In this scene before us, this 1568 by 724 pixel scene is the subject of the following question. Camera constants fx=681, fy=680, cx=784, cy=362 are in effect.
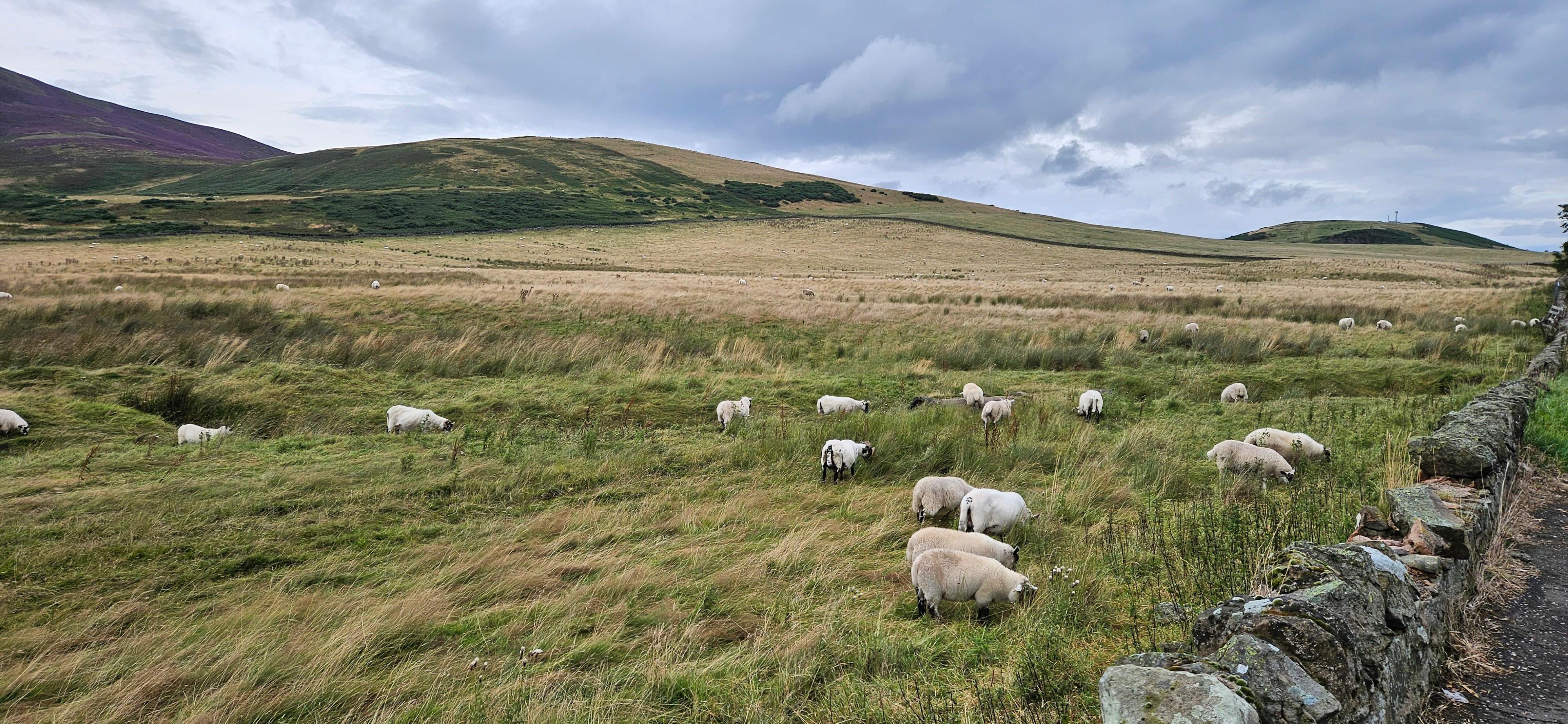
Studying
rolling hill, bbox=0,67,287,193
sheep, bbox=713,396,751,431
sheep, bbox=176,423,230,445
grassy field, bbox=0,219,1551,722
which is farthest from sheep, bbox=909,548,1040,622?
rolling hill, bbox=0,67,287,193

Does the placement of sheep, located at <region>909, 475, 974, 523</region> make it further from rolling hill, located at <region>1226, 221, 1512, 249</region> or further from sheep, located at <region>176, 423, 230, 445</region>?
rolling hill, located at <region>1226, 221, 1512, 249</region>

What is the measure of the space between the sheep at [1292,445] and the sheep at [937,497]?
15.0ft

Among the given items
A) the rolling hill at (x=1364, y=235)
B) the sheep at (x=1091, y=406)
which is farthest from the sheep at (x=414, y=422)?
the rolling hill at (x=1364, y=235)

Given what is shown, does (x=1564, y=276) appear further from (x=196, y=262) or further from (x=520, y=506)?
(x=196, y=262)

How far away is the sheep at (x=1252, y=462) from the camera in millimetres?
8617

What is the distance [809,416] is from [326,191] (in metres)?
133

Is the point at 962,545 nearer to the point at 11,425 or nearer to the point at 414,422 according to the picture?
the point at 414,422

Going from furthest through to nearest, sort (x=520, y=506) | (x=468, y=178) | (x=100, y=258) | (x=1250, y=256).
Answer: (x=468, y=178)
(x=1250, y=256)
(x=100, y=258)
(x=520, y=506)

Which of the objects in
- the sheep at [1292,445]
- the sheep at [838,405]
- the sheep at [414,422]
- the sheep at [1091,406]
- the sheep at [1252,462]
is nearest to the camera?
the sheep at [1252,462]

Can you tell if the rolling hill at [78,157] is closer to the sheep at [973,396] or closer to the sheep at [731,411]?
the sheep at [731,411]

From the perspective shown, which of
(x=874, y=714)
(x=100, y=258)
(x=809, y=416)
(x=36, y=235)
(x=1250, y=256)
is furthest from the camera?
(x=1250, y=256)

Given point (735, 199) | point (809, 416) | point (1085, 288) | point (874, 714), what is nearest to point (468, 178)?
point (735, 199)

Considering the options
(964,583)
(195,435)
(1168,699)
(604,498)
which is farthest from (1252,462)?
(195,435)

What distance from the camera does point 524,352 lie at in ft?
56.8
